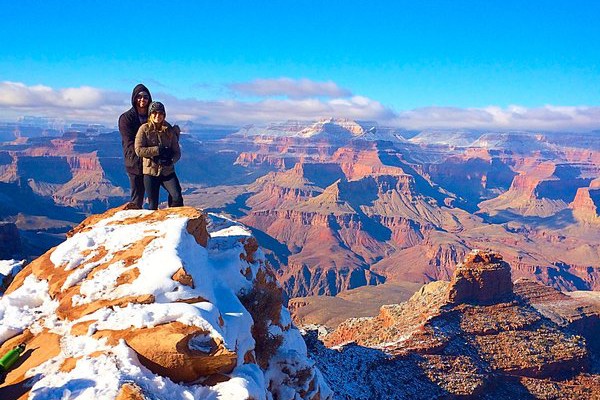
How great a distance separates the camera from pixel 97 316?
10953 mm

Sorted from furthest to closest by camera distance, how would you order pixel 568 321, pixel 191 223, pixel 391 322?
1. pixel 568 321
2. pixel 391 322
3. pixel 191 223

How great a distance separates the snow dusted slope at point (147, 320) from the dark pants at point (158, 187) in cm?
67

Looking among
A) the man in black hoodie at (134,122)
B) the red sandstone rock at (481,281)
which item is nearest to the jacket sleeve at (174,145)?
the man in black hoodie at (134,122)

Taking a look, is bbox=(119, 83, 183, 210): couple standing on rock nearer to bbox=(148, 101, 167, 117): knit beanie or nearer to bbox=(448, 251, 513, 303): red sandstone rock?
bbox=(148, 101, 167, 117): knit beanie

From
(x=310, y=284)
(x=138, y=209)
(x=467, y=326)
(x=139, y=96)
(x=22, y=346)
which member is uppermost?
→ (x=139, y=96)

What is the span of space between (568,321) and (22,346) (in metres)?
69.3

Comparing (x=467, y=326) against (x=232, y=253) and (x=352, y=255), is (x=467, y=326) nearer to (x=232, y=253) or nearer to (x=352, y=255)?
(x=232, y=253)

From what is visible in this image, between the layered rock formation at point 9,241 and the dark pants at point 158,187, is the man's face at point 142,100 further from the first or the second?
the layered rock formation at point 9,241

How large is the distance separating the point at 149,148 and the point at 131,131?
5.90 ft

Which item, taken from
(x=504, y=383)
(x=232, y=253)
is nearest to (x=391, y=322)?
(x=504, y=383)

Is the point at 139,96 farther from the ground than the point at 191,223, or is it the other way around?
the point at 139,96

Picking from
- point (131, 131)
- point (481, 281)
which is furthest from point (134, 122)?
point (481, 281)

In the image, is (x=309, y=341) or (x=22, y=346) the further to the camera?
(x=309, y=341)

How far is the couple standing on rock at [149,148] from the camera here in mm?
14688
